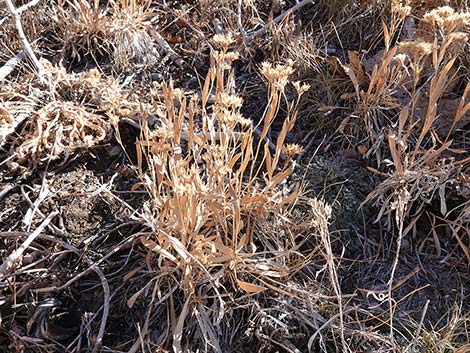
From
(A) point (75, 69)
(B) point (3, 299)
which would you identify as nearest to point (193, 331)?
(B) point (3, 299)

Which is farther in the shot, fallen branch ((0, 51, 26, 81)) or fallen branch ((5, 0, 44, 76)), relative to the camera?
fallen branch ((0, 51, 26, 81))

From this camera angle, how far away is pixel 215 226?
5.47 feet

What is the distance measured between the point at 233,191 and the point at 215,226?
0.21 m

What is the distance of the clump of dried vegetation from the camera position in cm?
156

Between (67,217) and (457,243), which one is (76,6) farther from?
(457,243)

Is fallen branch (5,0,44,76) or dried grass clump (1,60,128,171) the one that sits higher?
fallen branch (5,0,44,76)

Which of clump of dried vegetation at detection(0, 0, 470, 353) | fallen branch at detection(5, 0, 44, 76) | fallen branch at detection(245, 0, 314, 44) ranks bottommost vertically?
clump of dried vegetation at detection(0, 0, 470, 353)

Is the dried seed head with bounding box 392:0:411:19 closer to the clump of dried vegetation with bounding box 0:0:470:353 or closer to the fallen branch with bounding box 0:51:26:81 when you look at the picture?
the clump of dried vegetation with bounding box 0:0:470:353

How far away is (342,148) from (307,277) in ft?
1.82

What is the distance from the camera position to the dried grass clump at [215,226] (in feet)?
4.89

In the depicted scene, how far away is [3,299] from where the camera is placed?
1.64 meters

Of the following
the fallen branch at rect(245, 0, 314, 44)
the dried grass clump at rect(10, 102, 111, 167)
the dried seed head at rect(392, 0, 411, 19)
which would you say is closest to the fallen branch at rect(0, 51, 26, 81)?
the dried grass clump at rect(10, 102, 111, 167)

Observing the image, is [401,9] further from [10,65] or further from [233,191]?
[10,65]

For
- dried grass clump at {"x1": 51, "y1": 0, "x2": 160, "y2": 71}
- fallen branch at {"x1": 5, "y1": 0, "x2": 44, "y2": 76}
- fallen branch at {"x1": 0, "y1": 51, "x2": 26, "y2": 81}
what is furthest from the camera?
dried grass clump at {"x1": 51, "y1": 0, "x2": 160, "y2": 71}
